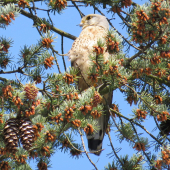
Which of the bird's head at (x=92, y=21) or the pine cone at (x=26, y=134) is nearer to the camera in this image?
the pine cone at (x=26, y=134)

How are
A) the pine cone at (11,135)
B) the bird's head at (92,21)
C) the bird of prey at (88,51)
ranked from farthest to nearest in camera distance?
the bird's head at (92,21) < the bird of prey at (88,51) < the pine cone at (11,135)

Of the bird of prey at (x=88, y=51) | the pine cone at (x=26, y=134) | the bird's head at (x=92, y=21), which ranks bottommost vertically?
the pine cone at (x=26, y=134)

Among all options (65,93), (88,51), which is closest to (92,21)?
(88,51)

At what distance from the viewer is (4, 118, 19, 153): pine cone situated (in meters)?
1.98

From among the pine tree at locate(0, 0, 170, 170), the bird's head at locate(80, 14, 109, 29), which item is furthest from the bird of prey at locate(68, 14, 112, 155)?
the pine tree at locate(0, 0, 170, 170)

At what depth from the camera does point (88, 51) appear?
3504 millimetres

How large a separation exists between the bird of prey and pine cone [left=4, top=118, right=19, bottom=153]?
4.45 ft

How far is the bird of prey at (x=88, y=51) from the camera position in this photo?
3.56 m

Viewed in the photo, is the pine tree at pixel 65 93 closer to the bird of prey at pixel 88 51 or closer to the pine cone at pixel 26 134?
the pine cone at pixel 26 134

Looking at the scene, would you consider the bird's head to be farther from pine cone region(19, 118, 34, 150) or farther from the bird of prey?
pine cone region(19, 118, 34, 150)

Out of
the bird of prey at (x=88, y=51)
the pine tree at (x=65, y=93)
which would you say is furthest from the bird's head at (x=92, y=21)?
the pine tree at (x=65, y=93)

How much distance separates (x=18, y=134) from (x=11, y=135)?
5cm

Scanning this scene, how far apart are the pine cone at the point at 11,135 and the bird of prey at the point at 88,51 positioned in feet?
4.45

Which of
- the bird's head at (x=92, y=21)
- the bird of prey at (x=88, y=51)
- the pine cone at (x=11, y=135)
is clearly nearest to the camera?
the pine cone at (x=11, y=135)
